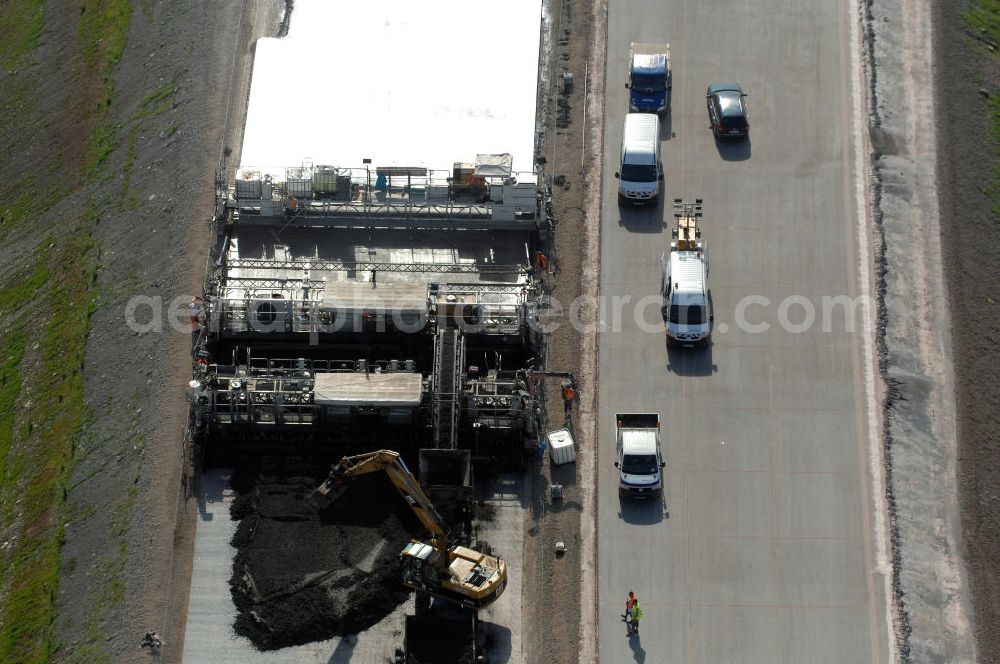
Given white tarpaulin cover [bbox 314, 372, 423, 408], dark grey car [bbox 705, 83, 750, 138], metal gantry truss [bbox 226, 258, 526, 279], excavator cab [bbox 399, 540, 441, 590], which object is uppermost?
dark grey car [bbox 705, 83, 750, 138]

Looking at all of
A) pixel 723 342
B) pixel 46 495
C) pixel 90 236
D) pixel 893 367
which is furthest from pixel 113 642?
pixel 893 367

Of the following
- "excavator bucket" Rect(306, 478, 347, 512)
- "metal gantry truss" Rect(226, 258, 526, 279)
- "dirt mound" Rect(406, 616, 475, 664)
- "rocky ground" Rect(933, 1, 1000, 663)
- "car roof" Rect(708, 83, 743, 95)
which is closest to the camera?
"dirt mound" Rect(406, 616, 475, 664)

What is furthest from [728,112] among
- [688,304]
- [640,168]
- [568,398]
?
[568,398]

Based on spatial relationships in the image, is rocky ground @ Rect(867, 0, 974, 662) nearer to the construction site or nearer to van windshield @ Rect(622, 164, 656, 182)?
van windshield @ Rect(622, 164, 656, 182)

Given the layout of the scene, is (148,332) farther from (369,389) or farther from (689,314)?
(689,314)

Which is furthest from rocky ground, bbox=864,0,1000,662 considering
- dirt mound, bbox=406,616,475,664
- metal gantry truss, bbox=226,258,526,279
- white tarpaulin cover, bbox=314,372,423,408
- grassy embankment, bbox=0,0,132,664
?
grassy embankment, bbox=0,0,132,664

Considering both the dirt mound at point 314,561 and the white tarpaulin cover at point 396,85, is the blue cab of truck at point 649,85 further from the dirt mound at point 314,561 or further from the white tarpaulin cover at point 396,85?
the dirt mound at point 314,561

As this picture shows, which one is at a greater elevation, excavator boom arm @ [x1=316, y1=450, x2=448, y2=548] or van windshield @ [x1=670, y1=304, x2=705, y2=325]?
van windshield @ [x1=670, y1=304, x2=705, y2=325]
